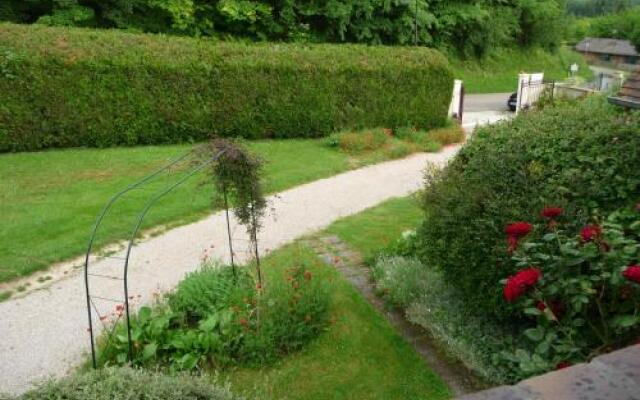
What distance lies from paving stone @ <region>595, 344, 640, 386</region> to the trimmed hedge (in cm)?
1375

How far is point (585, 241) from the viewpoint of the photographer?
15.2 ft

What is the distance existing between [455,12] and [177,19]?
54.7ft

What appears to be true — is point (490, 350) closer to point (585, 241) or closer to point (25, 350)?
point (585, 241)

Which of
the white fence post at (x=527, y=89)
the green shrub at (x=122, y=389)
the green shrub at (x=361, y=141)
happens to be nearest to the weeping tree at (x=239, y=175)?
the green shrub at (x=122, y=389)

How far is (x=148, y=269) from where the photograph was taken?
812 cm

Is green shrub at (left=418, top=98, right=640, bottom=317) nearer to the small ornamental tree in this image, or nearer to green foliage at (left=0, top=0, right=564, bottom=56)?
the small ornamental tree

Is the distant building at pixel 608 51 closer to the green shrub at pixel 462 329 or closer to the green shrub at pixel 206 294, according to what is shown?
the green shrub at pixel 462 329

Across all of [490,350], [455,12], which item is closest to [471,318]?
[490,350]

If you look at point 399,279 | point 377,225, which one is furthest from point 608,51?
point 399,279

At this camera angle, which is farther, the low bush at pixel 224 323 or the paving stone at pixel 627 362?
the low bush at pixel 224 323

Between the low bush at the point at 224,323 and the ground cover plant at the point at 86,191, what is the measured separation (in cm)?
139

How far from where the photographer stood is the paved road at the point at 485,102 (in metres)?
27.4

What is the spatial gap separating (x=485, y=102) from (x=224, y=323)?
86.7 feet

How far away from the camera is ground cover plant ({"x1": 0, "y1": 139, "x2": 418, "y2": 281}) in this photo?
849 centimetres
